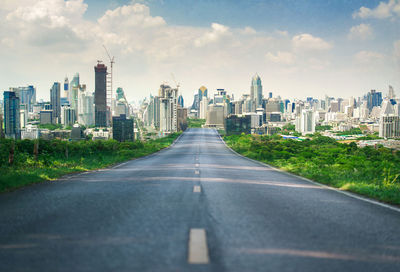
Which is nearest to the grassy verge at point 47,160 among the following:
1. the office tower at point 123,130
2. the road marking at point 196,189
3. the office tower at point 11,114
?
the road marking at point 196,189

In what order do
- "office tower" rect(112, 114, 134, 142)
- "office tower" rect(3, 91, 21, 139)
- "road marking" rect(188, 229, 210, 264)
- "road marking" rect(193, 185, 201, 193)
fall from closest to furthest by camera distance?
"road marking" rect(188, 229, 210, 264)
"road marking" rect(193, 185, 201, 193)
"office tower" rect(112, 114, 134, 142)
"office tower" rect(3, 91, 21, 139)

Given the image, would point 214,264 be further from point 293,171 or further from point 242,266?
point 293,171

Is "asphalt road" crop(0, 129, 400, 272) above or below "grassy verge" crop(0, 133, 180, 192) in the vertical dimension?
above

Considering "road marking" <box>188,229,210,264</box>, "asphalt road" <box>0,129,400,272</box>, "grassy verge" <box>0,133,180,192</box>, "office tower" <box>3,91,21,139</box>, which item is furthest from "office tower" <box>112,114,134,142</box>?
"road marking" <box>188,229,210,264</box>

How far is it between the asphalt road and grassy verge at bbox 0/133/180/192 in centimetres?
332

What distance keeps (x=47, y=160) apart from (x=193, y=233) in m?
16.8

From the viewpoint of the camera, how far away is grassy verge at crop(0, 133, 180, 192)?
13.4 meters

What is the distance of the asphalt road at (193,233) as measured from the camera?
4547 mm

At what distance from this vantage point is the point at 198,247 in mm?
5016

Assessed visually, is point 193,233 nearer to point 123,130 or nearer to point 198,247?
point 198,247

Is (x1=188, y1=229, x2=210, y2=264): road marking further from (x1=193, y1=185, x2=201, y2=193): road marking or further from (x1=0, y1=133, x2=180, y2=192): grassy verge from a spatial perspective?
(x1=0, y1=133, x2=180, y2=192): grassy verge

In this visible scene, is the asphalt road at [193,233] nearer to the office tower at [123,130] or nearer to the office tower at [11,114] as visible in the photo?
the office tower at [123,130]

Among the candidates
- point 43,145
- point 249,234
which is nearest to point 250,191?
point 249,234

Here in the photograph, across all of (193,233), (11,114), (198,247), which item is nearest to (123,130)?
(11,114)
